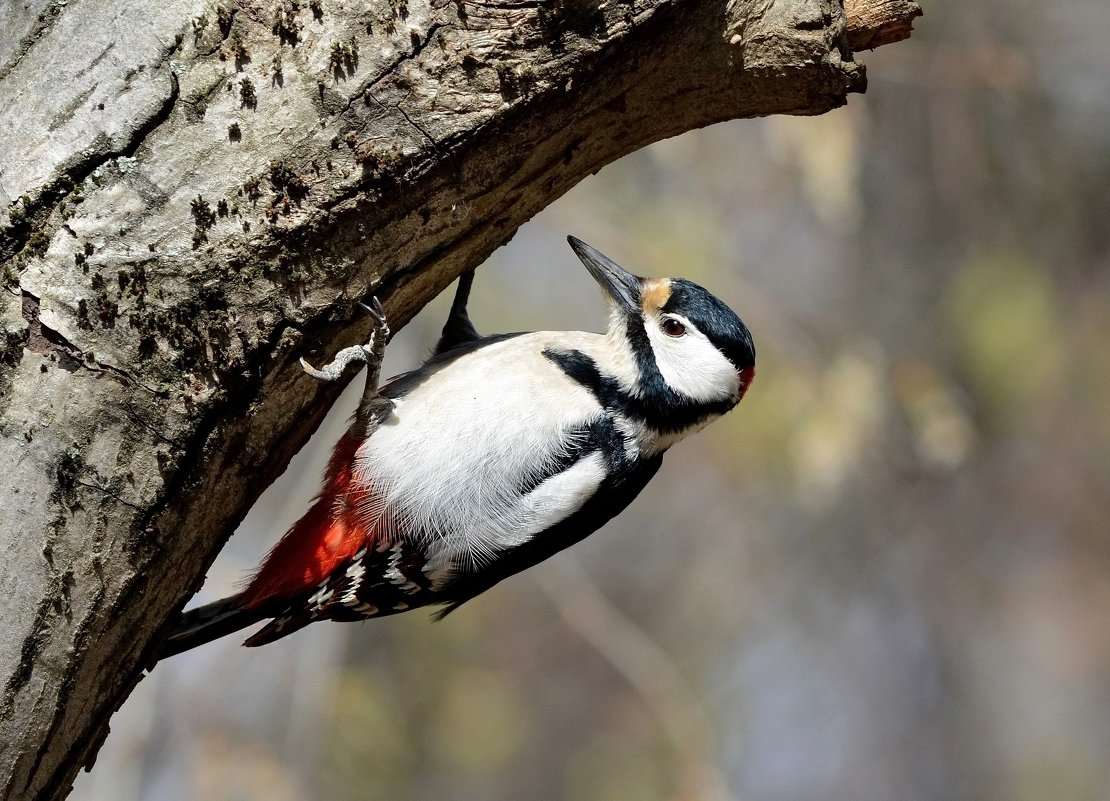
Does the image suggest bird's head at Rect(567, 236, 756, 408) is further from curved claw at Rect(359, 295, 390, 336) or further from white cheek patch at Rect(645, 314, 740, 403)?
curved claw at Rect(359, 295, 390, 336)

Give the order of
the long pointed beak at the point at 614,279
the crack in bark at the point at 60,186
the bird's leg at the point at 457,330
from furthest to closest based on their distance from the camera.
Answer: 1. the bird's leg at the point at 457,330
2. the long pointed beak at the point at 614,279
3. the crack in bark at the point at 60,186

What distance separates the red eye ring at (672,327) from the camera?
10.1 ft

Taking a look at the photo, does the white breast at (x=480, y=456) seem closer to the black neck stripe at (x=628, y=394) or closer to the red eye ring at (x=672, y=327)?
the black neck stripe at (x=628, y=394)

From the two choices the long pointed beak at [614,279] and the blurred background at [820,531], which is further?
the blurred background at [820,531]

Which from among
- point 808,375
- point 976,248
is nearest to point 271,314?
point 808,375

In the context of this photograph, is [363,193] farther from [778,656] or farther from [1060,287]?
[778,656]

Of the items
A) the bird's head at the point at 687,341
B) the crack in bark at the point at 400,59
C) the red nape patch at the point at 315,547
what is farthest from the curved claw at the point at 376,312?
the bird's head at the point at 687,341

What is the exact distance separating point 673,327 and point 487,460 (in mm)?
677

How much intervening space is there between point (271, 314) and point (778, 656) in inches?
263

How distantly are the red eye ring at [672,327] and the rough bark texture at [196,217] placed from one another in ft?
3.15

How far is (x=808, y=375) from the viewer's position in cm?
476

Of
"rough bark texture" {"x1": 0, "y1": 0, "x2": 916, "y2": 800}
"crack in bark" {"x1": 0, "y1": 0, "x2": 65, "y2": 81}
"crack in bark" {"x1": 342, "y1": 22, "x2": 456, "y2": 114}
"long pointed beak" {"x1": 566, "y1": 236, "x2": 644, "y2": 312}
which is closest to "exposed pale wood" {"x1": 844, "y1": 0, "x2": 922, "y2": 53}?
"rough bark texture" {"x1": 0, "y1": 0, "x2": 916, "y2": 800}

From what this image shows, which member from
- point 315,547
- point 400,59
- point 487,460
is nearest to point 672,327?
point 487,460

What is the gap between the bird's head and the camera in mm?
3049
